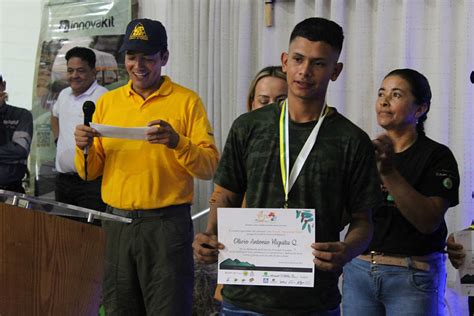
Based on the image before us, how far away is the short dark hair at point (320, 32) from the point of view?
7.88 feet

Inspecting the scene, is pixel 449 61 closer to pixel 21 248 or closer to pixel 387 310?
pixel 387 310

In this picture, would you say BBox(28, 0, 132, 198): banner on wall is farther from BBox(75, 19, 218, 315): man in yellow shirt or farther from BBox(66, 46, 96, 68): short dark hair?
BBox(75, 19, 218, 315): man in yellow shirt

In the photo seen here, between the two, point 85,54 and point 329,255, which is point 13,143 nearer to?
point 85,54

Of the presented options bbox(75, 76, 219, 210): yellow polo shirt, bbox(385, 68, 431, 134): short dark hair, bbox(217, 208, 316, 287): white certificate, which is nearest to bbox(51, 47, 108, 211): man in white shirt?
bbox(75, 76, 219, 210): yellow polo shirt

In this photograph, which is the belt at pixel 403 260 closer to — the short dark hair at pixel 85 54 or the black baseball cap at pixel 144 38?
the black baseball cap at pixel 144 38

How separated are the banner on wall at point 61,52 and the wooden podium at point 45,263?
394cm

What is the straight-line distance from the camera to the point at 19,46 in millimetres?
6371

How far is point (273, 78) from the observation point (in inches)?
135

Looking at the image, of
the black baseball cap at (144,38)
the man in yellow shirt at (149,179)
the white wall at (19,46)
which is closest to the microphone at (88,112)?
the man in yellow shirt at (149,179)

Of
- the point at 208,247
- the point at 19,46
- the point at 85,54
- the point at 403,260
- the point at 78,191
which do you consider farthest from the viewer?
the point at 19,46

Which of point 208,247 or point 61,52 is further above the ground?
point 61,52

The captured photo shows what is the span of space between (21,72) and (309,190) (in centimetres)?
460

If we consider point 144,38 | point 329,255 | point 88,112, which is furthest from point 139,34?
point 329,255

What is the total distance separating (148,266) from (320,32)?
1505mm
